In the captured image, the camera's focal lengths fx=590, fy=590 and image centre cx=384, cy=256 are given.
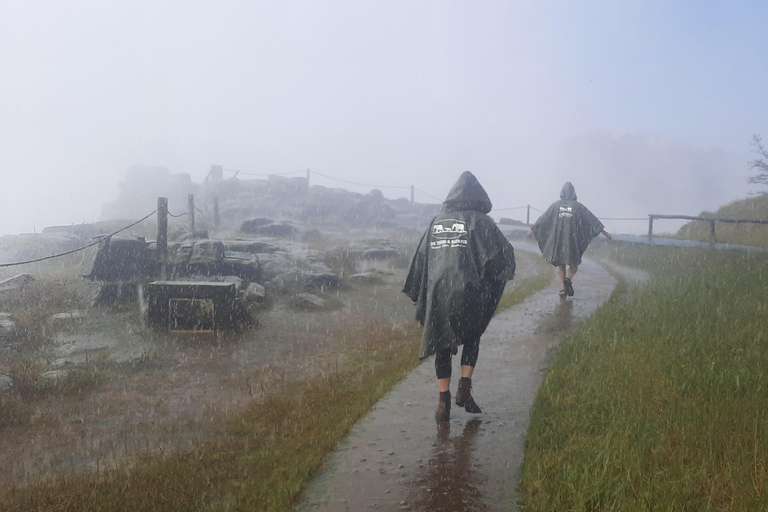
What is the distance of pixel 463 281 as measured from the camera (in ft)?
15.3

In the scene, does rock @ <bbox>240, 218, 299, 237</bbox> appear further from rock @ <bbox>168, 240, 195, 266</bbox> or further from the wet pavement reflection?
the wet pavement reflection

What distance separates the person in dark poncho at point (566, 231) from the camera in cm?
1036

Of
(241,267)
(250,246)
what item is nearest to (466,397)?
(241,267)

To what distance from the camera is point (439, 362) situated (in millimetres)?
4742

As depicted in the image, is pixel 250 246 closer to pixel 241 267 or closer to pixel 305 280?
pixel 241 267

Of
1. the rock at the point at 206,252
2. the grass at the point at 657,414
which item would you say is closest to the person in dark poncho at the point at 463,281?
the grass at the point at 657,414

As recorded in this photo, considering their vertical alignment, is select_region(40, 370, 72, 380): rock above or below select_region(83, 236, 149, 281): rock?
below

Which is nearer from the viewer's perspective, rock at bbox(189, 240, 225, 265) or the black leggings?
the black leggings

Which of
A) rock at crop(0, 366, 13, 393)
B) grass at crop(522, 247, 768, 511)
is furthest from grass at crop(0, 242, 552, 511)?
rock at crop(0, 366, 13, 393)

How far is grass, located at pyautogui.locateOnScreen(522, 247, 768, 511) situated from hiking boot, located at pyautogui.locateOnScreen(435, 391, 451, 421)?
2.21ft

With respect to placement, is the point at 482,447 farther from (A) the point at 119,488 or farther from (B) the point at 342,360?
(B) the point at 342,360

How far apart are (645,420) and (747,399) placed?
0.88m

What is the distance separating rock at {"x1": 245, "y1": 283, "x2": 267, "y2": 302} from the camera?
42.2 ft

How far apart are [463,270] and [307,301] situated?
28.8ft
